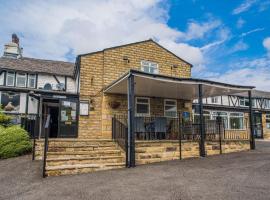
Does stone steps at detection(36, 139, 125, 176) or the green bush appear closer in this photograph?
stone steps at detection(36, 139, 125, 176)

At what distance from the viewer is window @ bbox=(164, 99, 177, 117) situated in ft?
42.9

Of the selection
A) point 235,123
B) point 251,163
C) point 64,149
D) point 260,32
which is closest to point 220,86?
point 251,163

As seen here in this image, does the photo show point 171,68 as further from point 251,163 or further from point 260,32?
point 260,32

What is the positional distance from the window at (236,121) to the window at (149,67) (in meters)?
11.9

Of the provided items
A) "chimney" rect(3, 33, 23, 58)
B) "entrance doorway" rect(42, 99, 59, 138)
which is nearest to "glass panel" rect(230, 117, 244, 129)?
"entrance doorway" rect(42, 99, 59, 138)

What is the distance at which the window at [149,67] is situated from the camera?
43.4ft

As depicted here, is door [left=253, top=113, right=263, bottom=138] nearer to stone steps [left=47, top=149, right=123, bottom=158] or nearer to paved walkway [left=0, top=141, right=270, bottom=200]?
paved walkway [left=0, top=141, right=270, bottom=200]

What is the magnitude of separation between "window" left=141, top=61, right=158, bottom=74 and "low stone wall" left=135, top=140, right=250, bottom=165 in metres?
6.00

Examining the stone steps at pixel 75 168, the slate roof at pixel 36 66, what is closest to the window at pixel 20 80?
the slate roof at pixel 36 66

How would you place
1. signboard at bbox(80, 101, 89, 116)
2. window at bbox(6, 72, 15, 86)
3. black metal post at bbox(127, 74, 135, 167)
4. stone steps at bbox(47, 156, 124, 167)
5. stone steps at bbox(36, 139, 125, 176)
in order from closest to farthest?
1. stone steps at bbox(36, 139, 125, 176)
2. stone steps at bbox(47, 156, 124, 167)
3. black metal post at bbox(127, 74, 135, 167)
4. signboard at bbox(80, 101, 89, 116)
5. window at bbox(6, 72, 15, 86)

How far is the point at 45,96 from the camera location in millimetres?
12367

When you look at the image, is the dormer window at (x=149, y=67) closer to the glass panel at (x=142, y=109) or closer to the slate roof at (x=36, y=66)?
the glass panel at (x=142, y=109)

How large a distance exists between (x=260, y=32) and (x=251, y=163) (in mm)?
15568

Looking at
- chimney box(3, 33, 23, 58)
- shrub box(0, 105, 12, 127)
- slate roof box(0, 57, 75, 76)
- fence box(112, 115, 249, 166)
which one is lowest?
fence box(112, 115, 249, 166)
